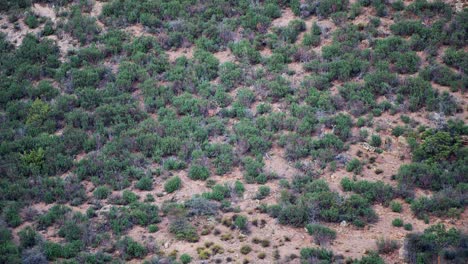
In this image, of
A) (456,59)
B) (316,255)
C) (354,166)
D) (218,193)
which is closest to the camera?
(316,255)

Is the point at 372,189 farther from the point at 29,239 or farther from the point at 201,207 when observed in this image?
the point at 29,239

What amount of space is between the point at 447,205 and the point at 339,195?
2983 mm

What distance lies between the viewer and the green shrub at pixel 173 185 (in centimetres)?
2270

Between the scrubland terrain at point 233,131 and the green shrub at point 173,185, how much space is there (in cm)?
7

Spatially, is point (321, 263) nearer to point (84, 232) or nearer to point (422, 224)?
point (422, 224)

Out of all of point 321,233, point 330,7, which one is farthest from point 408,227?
point 330,7

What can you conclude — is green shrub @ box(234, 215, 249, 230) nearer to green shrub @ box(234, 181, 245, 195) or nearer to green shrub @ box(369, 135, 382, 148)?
green shrub @ box(234, 181, 245, 195)

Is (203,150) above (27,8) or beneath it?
beneath

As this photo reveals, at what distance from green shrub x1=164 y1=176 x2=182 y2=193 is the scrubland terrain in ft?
0.22

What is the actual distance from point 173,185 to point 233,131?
3369mm

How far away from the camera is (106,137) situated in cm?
2517

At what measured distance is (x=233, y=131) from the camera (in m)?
25.1

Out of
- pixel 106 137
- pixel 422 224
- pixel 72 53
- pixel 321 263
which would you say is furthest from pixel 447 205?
pixel 72 53

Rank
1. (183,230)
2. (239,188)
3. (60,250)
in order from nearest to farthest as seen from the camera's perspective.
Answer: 1. (60,250)
2. (183,230)
3. (239,188)
